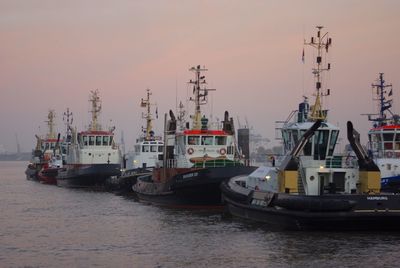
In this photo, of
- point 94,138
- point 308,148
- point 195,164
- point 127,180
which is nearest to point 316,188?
point 308,148

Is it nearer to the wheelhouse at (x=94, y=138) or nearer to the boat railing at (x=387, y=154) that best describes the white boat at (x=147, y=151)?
the wheelhouse at (x=94, y=138)

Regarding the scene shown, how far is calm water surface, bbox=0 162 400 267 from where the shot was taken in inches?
838

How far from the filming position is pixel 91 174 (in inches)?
2343

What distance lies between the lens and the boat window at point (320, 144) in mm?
28562

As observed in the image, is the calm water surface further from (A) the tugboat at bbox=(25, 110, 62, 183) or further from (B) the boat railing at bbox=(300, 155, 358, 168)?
(A) the tugboat at bbox=(25, 110, 62, 183)

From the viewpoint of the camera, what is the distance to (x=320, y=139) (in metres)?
28.7

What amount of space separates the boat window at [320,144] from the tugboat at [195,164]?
26.1ft

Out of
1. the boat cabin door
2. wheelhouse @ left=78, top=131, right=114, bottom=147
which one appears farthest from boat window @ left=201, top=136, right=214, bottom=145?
wheelhouse @ left=78, top=131, right=114, bottom=147

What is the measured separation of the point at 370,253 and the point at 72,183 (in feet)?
144

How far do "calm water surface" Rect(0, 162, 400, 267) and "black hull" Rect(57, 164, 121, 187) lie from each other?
2367 cm

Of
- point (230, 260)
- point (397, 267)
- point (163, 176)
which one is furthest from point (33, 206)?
point (397, 267)

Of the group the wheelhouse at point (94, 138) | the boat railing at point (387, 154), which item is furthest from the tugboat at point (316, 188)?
the wheelhouse at point (94, 138)

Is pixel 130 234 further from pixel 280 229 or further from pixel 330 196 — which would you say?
Answer: pixel 330 196

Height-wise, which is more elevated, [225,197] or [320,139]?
[320,139]
